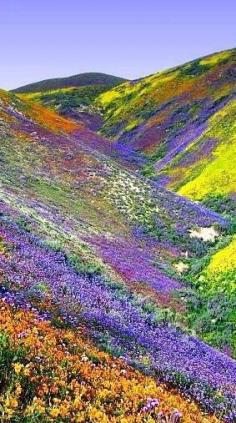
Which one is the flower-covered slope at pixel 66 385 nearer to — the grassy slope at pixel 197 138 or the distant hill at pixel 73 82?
the grassy slope at pixel 197 138

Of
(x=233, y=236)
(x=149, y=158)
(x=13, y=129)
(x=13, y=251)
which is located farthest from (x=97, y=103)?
(x=13, y=251)

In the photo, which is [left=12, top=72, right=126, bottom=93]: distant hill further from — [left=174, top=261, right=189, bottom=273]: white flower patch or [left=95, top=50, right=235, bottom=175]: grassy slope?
[left=174, top=261, right=189, bottom=273]: white flower patch

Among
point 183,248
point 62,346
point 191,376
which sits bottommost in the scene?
point 183,248

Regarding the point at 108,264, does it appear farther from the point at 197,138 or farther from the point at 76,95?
the point at 76,95

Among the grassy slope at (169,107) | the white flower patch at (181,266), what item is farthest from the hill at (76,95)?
the white flower patch at (181,266)

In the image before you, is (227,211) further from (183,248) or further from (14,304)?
(14,304)

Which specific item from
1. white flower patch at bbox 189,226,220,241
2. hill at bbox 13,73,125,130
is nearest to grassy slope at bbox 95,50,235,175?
hill at bbox 13,73,125,130

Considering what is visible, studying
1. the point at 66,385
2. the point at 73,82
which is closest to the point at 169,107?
the point at 66,385
